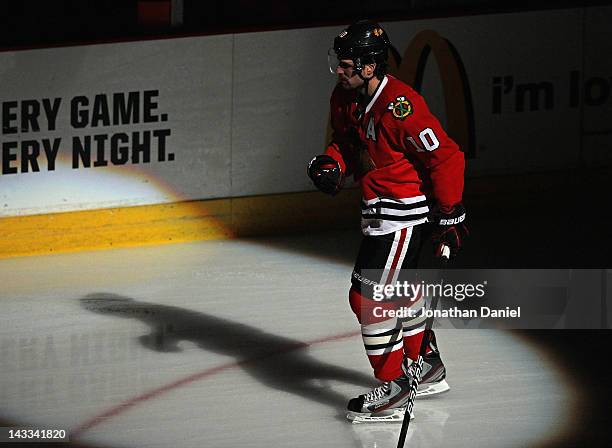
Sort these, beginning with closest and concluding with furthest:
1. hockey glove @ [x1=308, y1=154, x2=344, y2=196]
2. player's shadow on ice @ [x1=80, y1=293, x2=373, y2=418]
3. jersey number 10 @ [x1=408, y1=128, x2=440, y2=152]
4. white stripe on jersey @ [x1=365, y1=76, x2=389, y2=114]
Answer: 1. jersey number 10 @ [x1=408, y1=128, x2=440, y2=152]
2. white stripe on jersey @ [x1=365, y1=76, x2=389, y2=114]
3. hockey glove @ [x1=308, y1=154, x2=344, y2=196]
4. player's shadow on ice @ [x1=80, y1=293, x2=373, y2=418]

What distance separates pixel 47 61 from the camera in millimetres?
7730

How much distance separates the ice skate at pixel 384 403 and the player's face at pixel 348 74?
3.62 ft

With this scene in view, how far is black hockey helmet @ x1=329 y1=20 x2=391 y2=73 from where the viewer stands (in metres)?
5.11

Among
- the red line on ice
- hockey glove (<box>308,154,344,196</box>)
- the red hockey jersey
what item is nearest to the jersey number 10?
the red hockey jersey

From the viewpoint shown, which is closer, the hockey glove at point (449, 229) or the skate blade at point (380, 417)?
the hockey glove at point (449, 229)

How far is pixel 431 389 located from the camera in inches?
222

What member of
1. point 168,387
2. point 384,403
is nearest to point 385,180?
point 384,403

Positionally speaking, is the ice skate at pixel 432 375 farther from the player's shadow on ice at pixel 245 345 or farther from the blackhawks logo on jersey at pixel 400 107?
the blackhawks logo on jersey at pixel 400 107

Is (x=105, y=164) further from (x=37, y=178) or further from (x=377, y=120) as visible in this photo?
(x=377, y=120)

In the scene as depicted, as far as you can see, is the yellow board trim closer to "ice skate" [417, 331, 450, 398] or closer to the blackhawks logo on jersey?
"ice skate" [417, 331, 450, 398]

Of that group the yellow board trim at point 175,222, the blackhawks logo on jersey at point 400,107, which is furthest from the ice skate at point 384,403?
the yellow board trim at point 175,222

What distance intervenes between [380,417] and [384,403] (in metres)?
0.06

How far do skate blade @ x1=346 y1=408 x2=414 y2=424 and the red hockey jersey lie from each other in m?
0.67

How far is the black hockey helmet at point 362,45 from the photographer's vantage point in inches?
201
